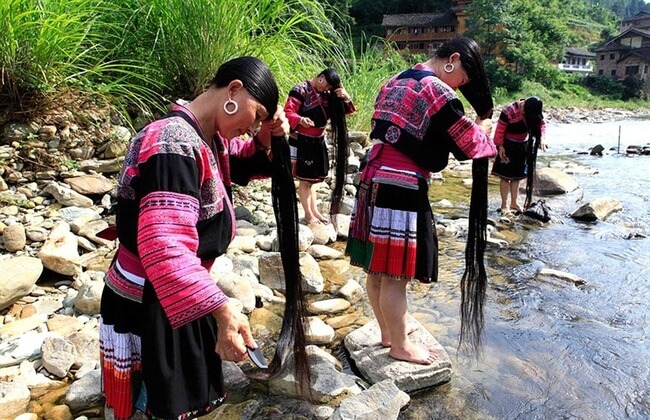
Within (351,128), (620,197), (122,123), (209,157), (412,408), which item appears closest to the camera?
(209,157)

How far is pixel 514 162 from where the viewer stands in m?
5.90

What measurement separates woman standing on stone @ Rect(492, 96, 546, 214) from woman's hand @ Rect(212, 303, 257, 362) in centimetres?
520

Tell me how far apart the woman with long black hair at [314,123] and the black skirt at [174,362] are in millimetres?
2351

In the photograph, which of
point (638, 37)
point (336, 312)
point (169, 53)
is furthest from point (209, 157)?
point (638, 37)

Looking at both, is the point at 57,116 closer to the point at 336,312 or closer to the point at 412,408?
the point at 336,312

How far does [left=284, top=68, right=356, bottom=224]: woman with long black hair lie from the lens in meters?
4.30

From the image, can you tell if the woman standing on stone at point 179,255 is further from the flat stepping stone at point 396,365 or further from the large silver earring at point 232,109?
the flat stepping stone at point 396,365

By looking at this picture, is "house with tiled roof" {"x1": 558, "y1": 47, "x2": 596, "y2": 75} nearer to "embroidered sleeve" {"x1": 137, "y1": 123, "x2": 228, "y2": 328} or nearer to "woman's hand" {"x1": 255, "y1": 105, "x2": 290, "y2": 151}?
"woman's hand" {"x1": 255, "y1": 105, "x2": 290, "y2": 151}

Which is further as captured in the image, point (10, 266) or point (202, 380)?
point (10, 266)

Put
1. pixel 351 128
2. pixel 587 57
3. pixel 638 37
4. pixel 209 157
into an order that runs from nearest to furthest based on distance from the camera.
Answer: pixel 209 157 < pixel 351 128 < pixel 638 37 < pixel 587 57

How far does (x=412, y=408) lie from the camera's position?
235 cm

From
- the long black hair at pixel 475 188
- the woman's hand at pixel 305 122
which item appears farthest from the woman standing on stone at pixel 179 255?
the woman's hand at pixel 305 122

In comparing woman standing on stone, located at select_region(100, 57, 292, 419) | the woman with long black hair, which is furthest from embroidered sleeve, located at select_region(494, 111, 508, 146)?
woman standing on stone, located at select_region(100, 57, 292, 419)

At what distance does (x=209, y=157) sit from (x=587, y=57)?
2221 inches
